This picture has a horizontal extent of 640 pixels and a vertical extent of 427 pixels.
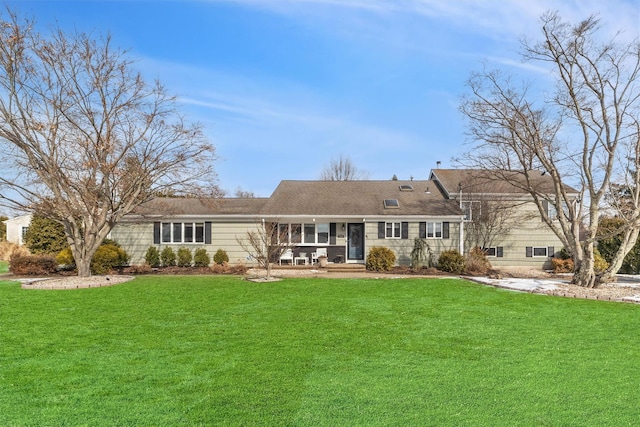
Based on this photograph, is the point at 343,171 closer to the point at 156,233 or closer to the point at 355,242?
the point at 355,242

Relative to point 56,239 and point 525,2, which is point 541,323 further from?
point 56,239

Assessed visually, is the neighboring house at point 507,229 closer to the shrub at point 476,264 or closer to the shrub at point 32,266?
the shrub at point 476,264

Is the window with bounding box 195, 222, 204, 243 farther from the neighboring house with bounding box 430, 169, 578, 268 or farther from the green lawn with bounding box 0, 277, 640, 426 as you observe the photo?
the neighboring house with bounding box 430, 169, 578, 268

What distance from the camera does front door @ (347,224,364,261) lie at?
23.8 metres

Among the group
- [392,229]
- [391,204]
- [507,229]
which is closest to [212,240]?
[392,229]

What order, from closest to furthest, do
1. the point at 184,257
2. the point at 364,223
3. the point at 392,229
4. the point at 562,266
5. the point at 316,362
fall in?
the point at 316,362, the point at 562,266, the point at 184,257, the point at 392,229, the point at 364,223

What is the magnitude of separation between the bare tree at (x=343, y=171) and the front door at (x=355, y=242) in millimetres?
25575

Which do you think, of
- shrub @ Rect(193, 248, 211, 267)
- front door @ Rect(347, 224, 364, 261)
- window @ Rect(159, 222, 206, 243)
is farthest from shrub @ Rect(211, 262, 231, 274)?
front door @ Rect(347, 224, 364, 261)

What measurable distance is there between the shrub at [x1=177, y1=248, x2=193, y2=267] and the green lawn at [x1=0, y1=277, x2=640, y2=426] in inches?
382

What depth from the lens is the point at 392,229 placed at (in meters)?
22.6

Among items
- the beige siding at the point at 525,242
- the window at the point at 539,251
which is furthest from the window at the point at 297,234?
the window at the point at 539,251

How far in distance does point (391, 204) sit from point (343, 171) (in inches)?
1023

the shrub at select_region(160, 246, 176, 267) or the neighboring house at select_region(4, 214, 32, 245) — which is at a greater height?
A: the neighboring house at select_region(4, 214, 32, 245)

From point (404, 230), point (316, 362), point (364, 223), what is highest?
point (364, 223)
